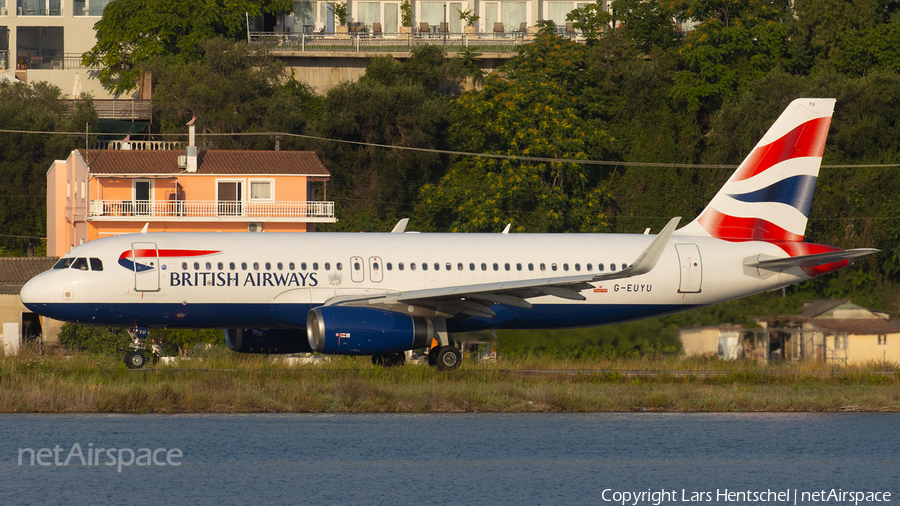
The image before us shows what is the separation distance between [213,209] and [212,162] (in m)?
2.81

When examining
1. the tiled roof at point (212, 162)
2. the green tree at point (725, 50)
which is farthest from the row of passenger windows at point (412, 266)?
the green tree at point (725, 50)

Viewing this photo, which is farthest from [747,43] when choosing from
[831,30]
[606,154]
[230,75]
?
[230,75]

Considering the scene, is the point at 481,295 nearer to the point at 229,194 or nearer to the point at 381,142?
the point at 229,194

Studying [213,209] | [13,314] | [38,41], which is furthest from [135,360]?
[38,41]

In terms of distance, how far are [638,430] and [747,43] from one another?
5546 centimetres

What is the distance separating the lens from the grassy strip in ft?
78.0

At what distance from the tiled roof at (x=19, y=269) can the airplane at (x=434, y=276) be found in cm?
2251

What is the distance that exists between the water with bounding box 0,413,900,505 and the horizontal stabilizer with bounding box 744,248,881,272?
649cm

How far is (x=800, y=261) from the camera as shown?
31406 mm

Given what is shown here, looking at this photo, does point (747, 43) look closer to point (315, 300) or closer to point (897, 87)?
point (897, 87)

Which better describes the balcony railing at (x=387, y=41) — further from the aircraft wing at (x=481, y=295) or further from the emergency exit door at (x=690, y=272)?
the aircraft wing at (x=481, y=295)

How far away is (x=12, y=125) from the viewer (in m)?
75.1

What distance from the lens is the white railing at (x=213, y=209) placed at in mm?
57906

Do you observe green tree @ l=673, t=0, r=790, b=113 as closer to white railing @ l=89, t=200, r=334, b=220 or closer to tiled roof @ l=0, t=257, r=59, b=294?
white railing @ l=89, t=200, r=334, b=220
